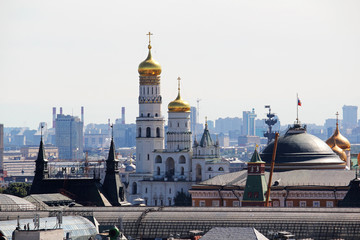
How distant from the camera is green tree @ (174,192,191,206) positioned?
183 m

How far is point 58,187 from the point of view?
141250 millimetres

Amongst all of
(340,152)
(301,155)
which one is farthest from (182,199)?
(301,155)

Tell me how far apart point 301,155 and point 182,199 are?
27.5 meters

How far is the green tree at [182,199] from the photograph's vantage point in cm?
18290

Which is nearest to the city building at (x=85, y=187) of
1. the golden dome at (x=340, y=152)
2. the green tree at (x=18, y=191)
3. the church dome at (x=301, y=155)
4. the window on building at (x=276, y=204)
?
the window on building at (x=276, y=204)

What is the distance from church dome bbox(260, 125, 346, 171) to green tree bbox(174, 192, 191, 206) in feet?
64.4

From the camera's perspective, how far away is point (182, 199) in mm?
188250

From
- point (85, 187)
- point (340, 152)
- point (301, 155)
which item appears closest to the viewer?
point (85, 187)

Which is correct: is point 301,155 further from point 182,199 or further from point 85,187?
point 85,187

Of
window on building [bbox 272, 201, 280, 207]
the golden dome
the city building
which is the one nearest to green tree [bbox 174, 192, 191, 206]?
the golden dome

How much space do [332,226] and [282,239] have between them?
1456 centimetres

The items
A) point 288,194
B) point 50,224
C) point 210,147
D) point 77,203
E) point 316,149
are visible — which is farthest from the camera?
point 210,147

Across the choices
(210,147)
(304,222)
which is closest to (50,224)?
(304,222)

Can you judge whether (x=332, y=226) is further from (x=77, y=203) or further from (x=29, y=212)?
(x=77, y=203)
